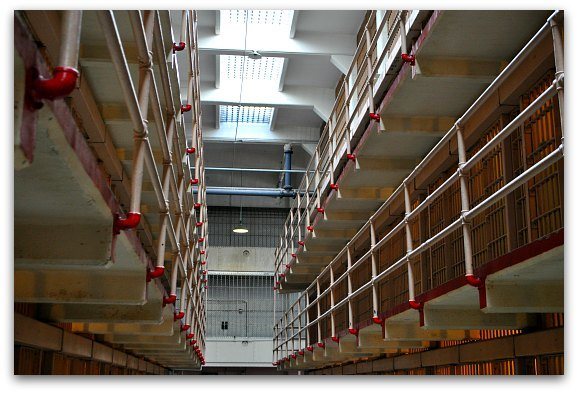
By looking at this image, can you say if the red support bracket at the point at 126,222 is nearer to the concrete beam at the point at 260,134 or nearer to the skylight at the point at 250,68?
the skylight at the point at 250,68

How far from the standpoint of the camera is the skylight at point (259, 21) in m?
10.3

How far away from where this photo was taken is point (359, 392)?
10.9 feet

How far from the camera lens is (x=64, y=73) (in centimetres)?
181

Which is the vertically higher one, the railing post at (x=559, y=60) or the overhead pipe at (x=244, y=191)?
the overhead pipe at (x=244, y=191)

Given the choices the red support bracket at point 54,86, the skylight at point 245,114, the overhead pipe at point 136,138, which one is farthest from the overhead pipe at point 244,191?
the red support bracket at point 54,86

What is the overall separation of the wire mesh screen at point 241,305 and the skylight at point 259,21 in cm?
798

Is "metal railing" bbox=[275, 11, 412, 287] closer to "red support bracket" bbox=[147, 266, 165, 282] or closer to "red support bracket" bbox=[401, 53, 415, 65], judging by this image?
"red support bracket" bbox=[401, 53, 415, 65]

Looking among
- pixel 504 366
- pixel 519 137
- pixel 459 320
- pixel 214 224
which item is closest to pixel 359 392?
pixel 459 320

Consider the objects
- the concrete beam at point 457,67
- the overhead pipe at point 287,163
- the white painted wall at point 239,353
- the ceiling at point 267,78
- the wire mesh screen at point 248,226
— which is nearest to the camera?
the concrete beam at point 457,67

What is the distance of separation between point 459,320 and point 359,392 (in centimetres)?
187

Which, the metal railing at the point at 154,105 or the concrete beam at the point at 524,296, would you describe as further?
the concrete beam at the point at 524,296

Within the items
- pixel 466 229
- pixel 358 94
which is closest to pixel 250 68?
pixel 358 94

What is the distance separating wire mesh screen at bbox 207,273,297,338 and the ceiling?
2427 mm

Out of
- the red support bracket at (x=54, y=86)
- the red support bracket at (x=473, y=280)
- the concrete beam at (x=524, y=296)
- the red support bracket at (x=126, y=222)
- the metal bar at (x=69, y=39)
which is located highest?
the metal bar at (x=69, y=39)
